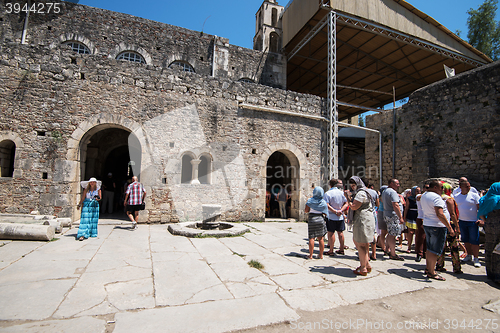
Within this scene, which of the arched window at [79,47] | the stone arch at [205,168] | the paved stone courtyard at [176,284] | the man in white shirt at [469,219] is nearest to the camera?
the paved stone courtyard at [176,284]

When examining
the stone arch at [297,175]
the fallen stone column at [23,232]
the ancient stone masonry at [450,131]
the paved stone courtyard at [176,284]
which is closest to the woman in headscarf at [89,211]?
the paved stone courtyard at [176,284]

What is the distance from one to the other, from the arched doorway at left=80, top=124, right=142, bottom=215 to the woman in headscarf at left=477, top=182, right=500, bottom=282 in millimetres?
8682

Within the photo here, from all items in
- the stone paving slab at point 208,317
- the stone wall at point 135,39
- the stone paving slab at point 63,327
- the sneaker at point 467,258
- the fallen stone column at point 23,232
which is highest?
the stone wall at point 135,39

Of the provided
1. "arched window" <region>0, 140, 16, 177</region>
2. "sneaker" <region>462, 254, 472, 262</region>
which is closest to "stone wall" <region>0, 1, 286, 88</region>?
"arched window" <region>0, 140, 16, 177</region>

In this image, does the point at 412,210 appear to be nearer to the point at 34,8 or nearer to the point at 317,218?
the point at 317,218

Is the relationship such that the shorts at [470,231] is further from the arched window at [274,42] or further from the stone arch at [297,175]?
the arched window at [274,42]

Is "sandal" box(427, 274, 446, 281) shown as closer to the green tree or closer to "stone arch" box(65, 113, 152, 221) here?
"stone arch" box(65, 113, 152, 221)

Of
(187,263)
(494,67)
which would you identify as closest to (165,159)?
(187,263)

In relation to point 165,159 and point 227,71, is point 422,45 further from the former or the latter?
point 165,159

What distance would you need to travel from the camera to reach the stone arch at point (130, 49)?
12758 mm

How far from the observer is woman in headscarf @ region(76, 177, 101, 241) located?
18.9 ft

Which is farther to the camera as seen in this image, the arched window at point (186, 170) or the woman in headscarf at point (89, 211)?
the arched window at point (186, 170)

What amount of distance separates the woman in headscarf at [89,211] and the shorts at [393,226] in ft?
21.2

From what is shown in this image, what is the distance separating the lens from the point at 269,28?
1703cm
